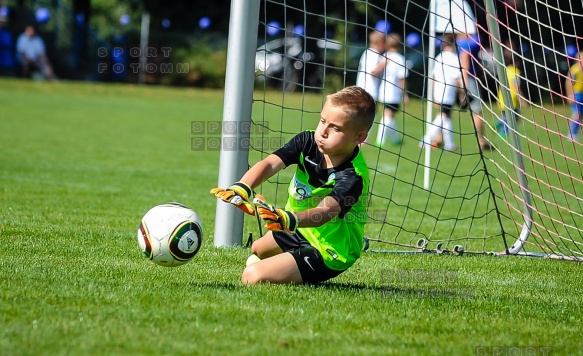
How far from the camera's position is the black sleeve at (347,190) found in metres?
4.70

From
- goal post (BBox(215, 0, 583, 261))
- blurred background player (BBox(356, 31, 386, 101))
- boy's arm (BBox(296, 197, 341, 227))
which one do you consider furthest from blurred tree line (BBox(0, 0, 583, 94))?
boy's arm (BBox(296, 197, 341, 227))

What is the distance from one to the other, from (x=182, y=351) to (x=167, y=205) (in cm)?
160

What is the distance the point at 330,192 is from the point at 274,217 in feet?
2.23

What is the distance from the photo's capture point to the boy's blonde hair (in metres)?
4.79

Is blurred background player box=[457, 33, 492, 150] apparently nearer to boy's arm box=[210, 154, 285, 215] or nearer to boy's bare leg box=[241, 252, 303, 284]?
boy's arm box=[210, 154, 285, 215]

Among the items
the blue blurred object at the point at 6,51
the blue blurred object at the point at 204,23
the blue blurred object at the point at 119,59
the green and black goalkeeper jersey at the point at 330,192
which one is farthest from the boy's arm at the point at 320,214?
the blue blurred object at the point at 204,23

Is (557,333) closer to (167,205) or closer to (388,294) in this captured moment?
(388,294)

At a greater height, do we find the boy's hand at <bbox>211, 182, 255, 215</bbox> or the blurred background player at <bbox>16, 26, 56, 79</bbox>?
the boy's hand at <bbox>211, 182, 255, 215</bbox>

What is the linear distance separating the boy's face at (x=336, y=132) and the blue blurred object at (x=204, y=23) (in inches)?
1361

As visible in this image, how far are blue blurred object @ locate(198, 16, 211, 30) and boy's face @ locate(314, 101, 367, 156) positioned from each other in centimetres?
3456

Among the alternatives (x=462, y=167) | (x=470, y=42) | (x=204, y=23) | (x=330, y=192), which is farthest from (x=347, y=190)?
(x=204, y=23)

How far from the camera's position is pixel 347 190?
4.76m

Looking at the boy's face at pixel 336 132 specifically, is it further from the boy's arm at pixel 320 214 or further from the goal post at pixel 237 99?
the goal post at pixel 237 99

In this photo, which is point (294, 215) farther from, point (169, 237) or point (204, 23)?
point (204, 23)
